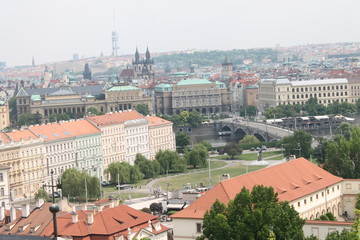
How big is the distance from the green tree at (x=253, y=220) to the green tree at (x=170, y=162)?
178ft

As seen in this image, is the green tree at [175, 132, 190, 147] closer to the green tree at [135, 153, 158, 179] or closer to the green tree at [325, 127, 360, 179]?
the green tree at [135, 153, 158, 179]

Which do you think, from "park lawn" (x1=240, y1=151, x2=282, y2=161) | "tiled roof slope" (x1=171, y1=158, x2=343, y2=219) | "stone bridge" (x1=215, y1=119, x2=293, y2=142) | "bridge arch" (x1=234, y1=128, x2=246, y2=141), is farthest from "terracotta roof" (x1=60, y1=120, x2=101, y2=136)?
"bridge arch" (x1=234, y1=128, x2=246, y2=141)

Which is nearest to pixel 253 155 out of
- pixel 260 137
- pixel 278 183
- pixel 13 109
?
pixel 260 137

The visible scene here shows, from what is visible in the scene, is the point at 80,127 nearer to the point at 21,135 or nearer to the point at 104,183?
the point at 104,183

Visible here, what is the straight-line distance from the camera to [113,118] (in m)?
A: 108

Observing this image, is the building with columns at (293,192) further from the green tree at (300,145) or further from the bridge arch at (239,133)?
the bridge arch at (239,133)

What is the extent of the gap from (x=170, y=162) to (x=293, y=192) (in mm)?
45054

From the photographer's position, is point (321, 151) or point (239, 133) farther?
point (239, 133)

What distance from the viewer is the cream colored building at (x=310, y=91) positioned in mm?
183625

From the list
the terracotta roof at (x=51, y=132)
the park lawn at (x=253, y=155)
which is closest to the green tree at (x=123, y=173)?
the terracotta roof at (x=51, y=132)

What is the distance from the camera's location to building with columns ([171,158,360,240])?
5206 centimetres

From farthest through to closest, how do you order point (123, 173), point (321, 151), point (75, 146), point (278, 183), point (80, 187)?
point (75, 146), point (321, 151), point (123, 173), point (80, 187), point (278, 183)

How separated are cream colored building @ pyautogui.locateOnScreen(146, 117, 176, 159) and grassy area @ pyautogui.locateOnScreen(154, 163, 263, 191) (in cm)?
1432

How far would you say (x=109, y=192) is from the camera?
86938 mm
